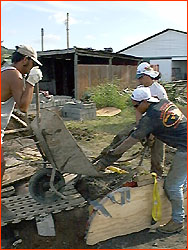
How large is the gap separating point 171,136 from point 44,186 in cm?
159

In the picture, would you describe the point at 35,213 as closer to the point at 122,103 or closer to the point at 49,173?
the point at 49,173

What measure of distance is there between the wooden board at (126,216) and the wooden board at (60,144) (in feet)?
1.86

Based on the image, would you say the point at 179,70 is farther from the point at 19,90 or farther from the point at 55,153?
the point at 19,90

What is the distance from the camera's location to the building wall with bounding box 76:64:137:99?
1557cm

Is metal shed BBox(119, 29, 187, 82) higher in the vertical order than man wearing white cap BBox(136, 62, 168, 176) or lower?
higher

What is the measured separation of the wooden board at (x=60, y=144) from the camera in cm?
392

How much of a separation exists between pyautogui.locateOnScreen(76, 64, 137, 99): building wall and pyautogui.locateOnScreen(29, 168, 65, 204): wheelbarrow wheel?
11187 mm

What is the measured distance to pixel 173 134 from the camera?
3.88 m

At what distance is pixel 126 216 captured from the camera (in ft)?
12.3

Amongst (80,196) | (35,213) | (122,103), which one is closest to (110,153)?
(80,196)

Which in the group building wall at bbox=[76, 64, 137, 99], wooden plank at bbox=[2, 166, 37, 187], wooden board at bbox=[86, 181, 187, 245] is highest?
building wall at bbox=[76, 64, 137, 99]

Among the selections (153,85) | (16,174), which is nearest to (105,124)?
(153,85)

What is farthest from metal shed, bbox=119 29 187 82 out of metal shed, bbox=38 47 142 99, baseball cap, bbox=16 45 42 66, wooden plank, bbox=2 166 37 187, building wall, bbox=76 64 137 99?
baseball cap, bbox=16 45 42 66

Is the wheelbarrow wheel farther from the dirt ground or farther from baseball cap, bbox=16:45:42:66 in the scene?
baseball cap, bbox=16:45:42:66
